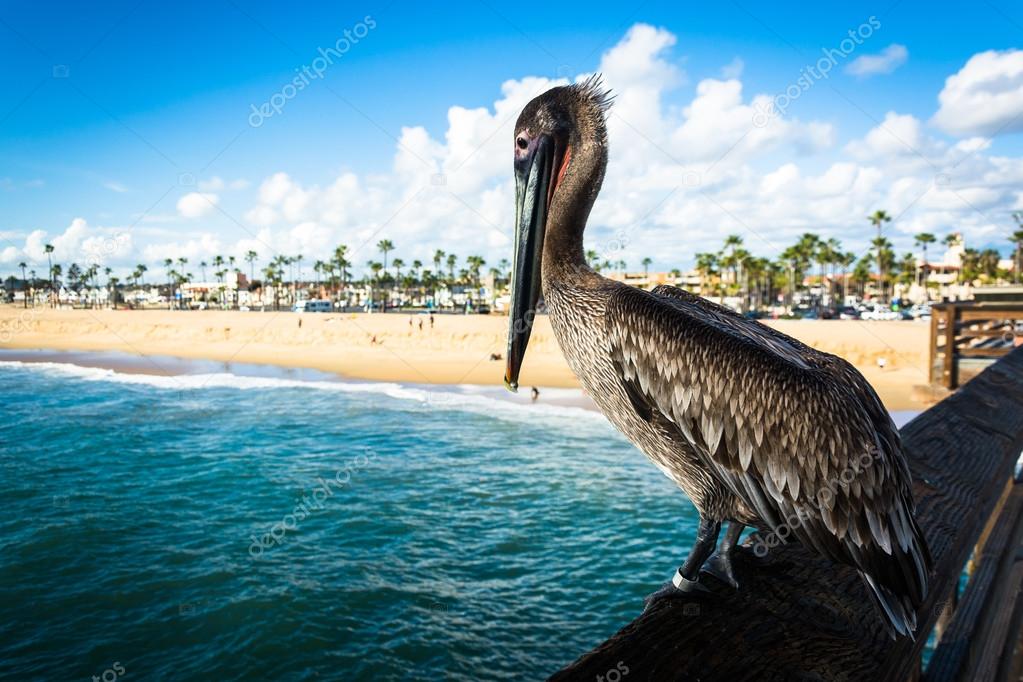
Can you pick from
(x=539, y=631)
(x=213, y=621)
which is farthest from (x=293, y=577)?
(x=539, y=631)

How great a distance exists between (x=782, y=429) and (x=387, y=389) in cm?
2732

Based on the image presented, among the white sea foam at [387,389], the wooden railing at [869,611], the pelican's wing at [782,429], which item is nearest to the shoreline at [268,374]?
the white sea foam at [387,389]

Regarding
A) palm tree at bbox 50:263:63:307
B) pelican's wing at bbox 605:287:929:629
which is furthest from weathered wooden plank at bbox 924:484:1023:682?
palm tree at bbox 50:263:63:307

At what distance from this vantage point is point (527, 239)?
2.53 metres

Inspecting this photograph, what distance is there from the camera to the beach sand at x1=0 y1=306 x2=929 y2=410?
29859 millimetres

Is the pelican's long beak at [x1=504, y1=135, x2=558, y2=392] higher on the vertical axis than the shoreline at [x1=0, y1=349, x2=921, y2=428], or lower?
higher

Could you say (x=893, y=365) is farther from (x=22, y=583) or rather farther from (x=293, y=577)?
(x=22, y=583)

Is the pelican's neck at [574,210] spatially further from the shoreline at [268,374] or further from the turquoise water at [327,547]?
the shoreline at [268,374]

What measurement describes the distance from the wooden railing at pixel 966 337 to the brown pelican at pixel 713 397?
11457mm

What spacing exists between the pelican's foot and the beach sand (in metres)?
21.1

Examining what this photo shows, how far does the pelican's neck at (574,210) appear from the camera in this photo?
98.5 inches

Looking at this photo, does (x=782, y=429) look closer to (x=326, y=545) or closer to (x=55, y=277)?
(x=326, y=545)

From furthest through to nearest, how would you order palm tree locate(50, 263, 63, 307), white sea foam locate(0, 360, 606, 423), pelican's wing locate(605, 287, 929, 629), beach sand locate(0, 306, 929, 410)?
palm tree locate(50, 263, 63, 307) < beach sand locate(0, 306, 929, 410) < white sea foam locate(0, 360, 606, 423) < pelican's wing locate(605, 287, 929, 629)

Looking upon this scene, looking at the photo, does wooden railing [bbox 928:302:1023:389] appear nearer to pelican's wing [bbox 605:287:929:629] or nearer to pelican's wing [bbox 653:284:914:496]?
pelican's wing [bbox 653:284:914:496]
